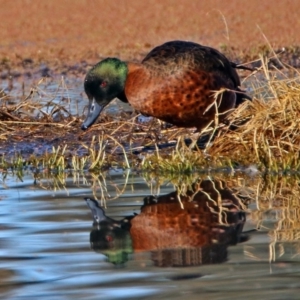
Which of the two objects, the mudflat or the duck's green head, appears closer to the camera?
the duck's green head

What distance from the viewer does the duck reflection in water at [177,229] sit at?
4.80 metres

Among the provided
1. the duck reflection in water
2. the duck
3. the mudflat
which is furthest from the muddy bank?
the duck reflection in water

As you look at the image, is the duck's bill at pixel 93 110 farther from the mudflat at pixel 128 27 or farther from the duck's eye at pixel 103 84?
the mudflat at pixel 128 27

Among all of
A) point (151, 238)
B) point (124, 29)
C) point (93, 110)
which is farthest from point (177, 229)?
point (124, 29)

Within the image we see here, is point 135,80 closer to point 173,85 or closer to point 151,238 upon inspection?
point 173,85

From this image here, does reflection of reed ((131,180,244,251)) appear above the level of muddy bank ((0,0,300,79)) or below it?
below

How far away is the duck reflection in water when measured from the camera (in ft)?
15.7

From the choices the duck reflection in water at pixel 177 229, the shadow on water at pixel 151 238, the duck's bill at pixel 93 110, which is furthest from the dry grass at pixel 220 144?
the duck reflection in water at pixel 177 229

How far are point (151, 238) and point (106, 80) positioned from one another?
2.67 metres

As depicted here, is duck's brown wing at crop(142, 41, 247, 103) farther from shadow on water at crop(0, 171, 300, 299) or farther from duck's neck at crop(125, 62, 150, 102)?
shadow on water at crop(0, 171, 300, 299)

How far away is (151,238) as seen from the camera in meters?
5.16

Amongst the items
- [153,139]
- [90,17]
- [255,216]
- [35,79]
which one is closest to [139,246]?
[255,216]

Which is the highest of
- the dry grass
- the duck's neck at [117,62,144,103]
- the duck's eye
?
the duck's neck at [117,62,144,103]

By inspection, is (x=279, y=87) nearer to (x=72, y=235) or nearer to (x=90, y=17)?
(x=72, y=235)
